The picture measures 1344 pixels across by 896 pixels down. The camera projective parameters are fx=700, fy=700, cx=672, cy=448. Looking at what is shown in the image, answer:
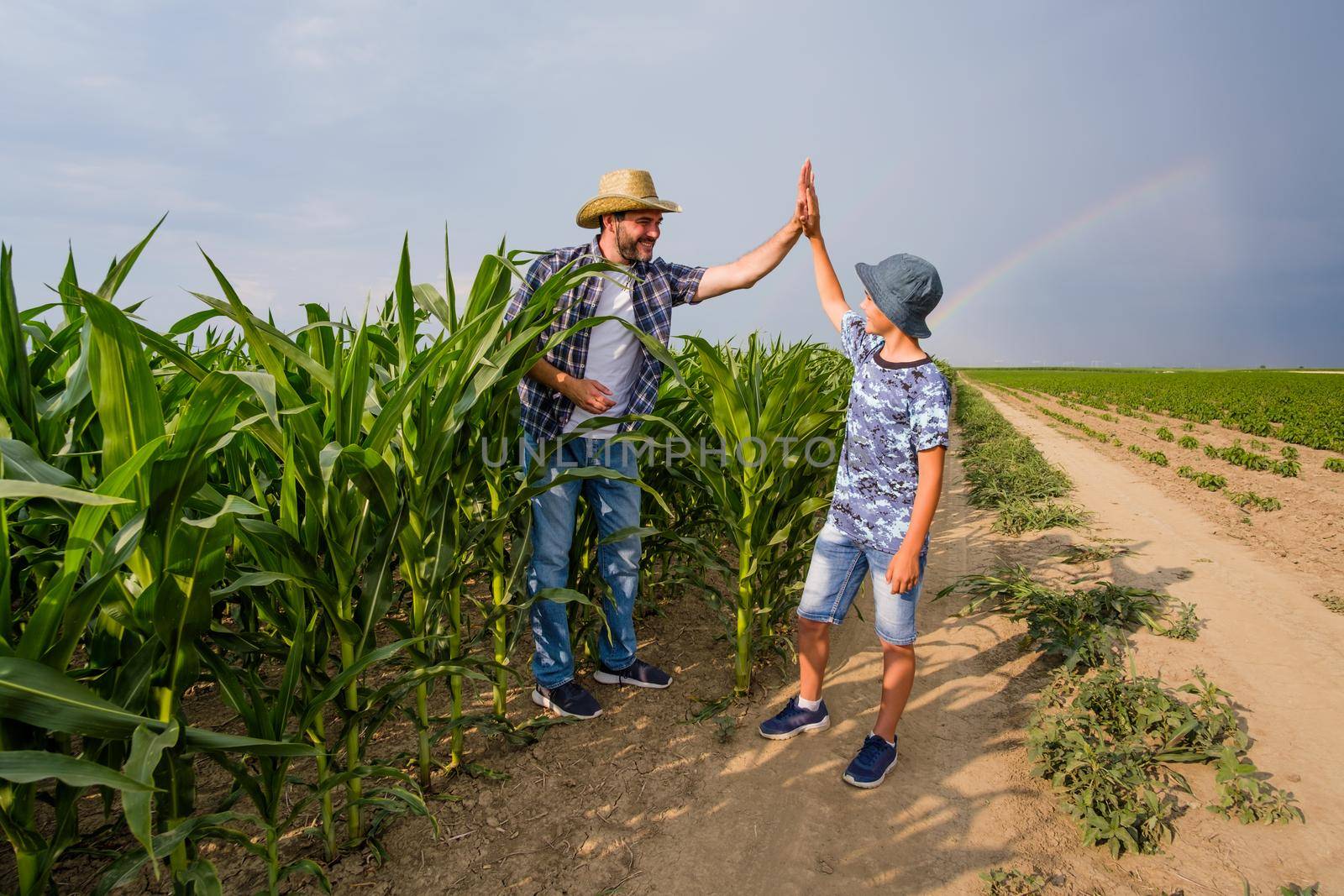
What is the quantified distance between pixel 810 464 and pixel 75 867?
103 inches

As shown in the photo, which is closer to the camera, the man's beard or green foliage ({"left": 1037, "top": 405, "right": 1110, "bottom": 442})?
the man's beard

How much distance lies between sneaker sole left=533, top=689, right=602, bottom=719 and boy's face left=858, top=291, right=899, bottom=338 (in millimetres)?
1683

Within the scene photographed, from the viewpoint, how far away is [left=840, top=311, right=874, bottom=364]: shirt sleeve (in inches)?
93.7

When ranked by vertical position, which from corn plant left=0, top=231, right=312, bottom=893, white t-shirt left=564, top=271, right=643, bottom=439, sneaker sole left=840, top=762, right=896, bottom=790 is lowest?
sneaker sole left=840, top=762, right=896, bottom=790

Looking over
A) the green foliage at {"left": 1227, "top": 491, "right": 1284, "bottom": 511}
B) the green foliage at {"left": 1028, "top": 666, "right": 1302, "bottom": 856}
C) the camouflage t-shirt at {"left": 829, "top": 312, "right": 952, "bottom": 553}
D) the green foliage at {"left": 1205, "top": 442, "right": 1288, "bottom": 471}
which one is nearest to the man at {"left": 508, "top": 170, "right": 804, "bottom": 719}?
the camouflage t-shirt at {"left": 829, "top": 312, "right": 952, "bottom": 553}

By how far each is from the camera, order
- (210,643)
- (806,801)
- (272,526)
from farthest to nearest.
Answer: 1. (806,801)
2. (210,643)
3. (272,526)

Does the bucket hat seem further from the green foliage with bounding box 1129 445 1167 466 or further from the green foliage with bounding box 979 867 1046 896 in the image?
the green foliage with bounding box 1129 445 1167 466

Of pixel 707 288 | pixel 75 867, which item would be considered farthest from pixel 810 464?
pixel 75 867

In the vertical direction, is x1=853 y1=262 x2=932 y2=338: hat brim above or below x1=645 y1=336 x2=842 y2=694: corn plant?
above

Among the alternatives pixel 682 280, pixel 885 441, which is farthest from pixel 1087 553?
pixel 682 280

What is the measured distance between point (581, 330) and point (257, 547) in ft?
4.18

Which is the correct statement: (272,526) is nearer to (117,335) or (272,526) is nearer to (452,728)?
(117,335)

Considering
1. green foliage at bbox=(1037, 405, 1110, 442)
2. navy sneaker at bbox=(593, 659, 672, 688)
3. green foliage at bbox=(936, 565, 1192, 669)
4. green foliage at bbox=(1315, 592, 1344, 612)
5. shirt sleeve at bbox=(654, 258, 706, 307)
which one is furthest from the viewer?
green foliage at bbox=(1037, 405, 1110, 442)

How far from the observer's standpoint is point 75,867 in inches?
71.2
